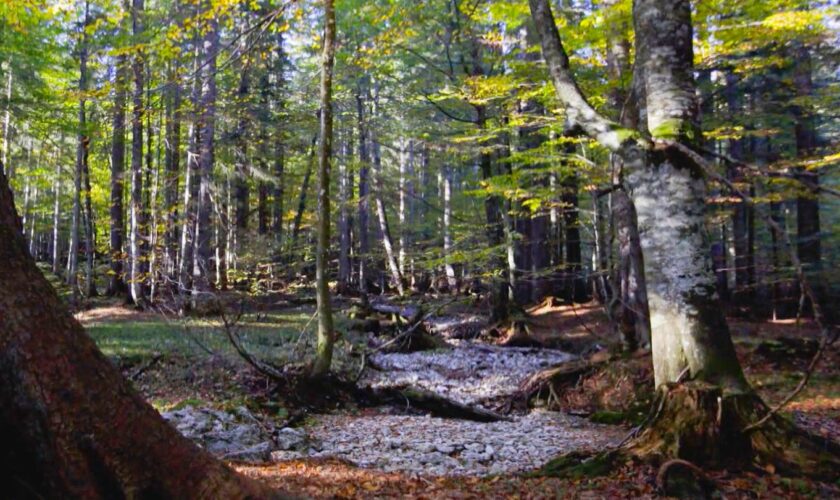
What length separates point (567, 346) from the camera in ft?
50.2

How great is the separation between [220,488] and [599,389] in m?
7.86

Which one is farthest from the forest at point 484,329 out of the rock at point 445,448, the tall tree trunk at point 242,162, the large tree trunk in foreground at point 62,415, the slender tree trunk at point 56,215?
the slender tree trunk at point 56,215

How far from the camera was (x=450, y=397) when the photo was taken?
10016 mm

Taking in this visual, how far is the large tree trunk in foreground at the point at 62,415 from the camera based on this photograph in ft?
7.51

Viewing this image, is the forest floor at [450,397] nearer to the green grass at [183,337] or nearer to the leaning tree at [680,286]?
the green grass at [183,337]

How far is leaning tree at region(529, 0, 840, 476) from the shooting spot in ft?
14.2

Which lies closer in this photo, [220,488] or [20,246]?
[20,246]

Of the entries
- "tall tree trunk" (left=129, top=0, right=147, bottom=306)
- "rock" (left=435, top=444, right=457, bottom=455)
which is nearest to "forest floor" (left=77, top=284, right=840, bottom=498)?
"rock" (left=435, top=444, right=457, bottom=455)

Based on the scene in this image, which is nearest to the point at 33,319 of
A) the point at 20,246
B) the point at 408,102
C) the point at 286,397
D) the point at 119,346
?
the point at 20,246

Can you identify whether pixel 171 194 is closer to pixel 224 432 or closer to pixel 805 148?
pixel 224 432

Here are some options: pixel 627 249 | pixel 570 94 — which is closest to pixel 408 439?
pixel 570 94

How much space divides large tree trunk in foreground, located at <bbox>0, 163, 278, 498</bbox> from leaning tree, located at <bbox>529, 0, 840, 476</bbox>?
11.4ft

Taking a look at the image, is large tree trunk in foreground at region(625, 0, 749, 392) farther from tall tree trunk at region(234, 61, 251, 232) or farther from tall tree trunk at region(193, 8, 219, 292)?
tall tree trunk at region(193, 8, 219, 292)

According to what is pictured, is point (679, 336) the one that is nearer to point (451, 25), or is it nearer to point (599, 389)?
point (599, 389)
